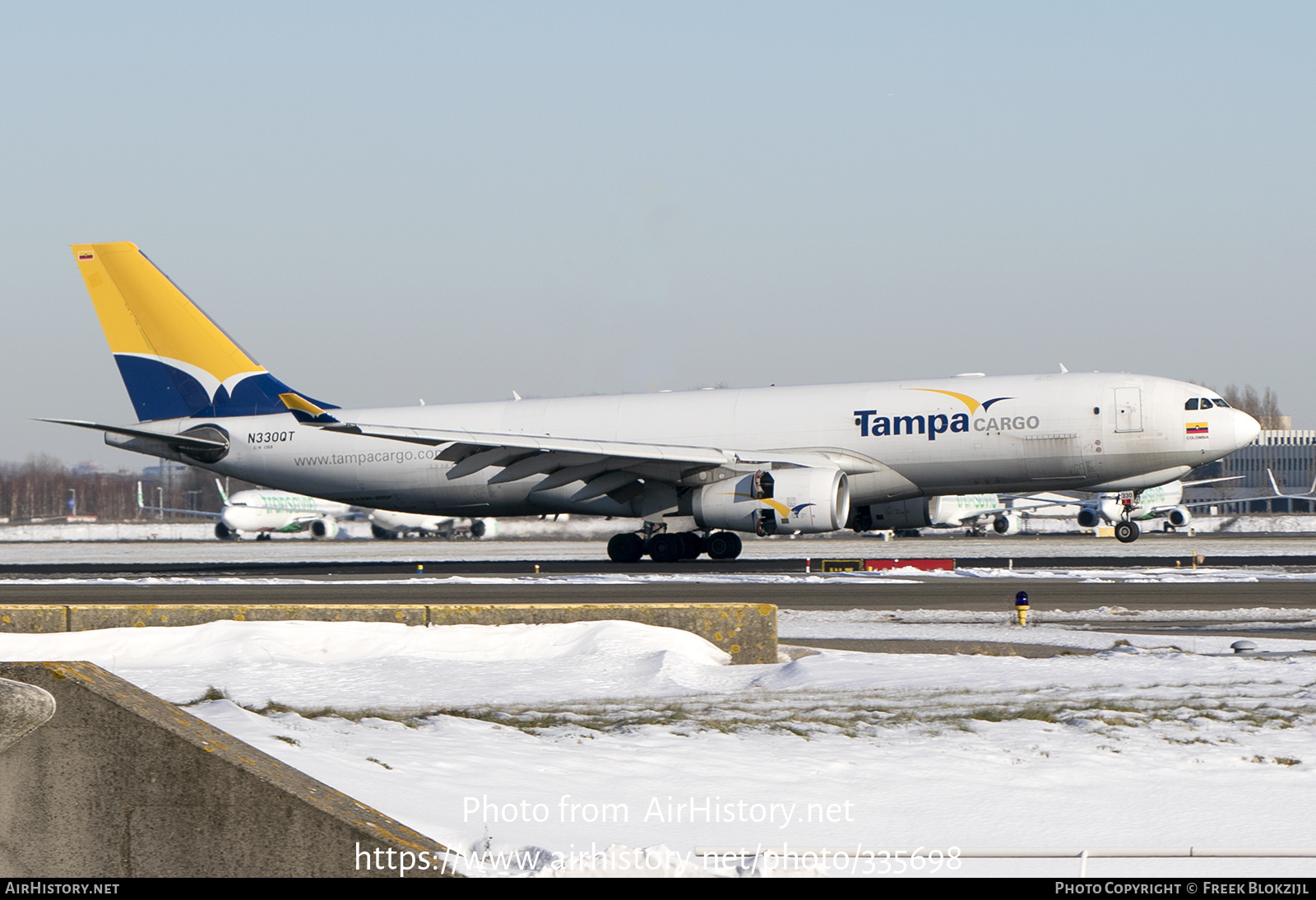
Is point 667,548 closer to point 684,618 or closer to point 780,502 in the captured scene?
point 780,502

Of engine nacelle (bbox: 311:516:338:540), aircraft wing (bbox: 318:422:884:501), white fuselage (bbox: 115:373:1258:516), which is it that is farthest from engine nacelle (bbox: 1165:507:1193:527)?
engine nacelle (bbox: 311:516:338:540)

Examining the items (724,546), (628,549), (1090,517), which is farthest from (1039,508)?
(628,549)

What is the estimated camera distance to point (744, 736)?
935cm

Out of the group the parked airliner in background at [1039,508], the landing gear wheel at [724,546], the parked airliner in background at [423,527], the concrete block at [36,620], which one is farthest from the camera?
the parked airliner in background at [423,527]

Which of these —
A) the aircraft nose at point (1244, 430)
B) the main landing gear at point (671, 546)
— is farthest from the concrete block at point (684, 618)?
the aircraft nose at point (1244, 430)

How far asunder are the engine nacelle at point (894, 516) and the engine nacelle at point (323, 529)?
50.3 m

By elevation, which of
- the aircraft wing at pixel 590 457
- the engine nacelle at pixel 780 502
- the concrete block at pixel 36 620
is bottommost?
the concrete block at pixel 36 620

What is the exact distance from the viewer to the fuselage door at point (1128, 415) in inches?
1150

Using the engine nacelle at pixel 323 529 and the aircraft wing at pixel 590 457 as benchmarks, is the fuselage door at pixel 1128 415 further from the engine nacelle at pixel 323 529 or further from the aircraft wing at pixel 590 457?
the engine nacelle at pixel 323 529

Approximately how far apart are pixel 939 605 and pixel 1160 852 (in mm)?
14125

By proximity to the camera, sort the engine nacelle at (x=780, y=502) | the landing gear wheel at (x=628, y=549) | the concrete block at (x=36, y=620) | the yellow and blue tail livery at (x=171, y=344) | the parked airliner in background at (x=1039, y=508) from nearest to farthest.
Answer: the concrete block at (x=36, y=620) < the engine nacelle at (x=780, y=502) < the landing gear wheel at (x=628, y=549) < the yellow and blue tail livery at (x=171, y=344) < the parked airliner in background at (x=1039, y=508)

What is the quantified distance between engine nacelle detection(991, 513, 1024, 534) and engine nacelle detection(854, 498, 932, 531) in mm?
33577

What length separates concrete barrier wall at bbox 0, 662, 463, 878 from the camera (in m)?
5.43
